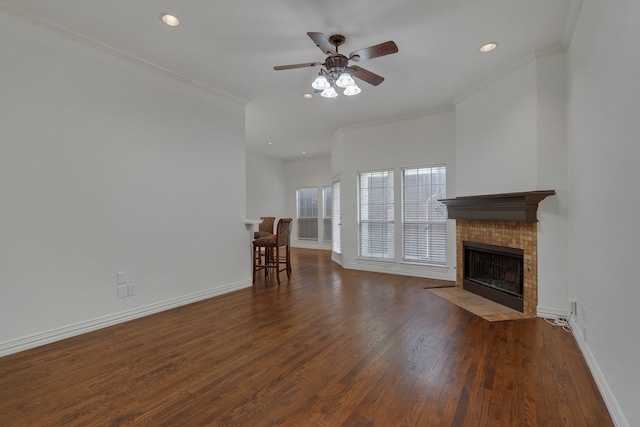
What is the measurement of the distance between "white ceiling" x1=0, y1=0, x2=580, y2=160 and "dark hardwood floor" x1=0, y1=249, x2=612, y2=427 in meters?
2.95

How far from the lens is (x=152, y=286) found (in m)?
3.39

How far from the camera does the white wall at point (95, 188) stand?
246cm

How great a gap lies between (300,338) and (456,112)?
4158mm

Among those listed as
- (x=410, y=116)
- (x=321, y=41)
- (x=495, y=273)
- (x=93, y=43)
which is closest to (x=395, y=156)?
(x=410, y=116)

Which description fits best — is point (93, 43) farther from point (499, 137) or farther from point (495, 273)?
point (495, 273)

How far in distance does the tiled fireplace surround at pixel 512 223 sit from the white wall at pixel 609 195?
0.50m

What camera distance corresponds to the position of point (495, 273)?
3865 mm

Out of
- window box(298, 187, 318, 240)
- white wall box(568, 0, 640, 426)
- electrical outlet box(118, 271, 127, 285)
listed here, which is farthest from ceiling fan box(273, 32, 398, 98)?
window box(298, 187, 318, 240)

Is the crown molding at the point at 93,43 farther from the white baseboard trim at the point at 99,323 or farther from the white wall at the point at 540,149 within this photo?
the white wall at the point at 540,149

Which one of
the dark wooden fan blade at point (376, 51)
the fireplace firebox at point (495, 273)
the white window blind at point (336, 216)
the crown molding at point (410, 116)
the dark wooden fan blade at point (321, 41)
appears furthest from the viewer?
the white window blind at point (336, 216)

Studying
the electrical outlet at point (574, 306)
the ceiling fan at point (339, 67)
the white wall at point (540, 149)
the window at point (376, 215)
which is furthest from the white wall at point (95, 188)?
the electrical outlet at point (574, 306)

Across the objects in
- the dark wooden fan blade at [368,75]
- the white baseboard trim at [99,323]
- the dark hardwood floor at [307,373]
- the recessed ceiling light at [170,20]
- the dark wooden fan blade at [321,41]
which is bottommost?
the dark hardwood floor at [307,373]

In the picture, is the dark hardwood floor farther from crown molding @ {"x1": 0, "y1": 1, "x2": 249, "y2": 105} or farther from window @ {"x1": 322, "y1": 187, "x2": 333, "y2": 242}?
window @ {"x1": 322, "y1": 187, "x2": 333, "y2": 242}

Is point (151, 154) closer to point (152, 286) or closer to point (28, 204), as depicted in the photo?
point (28, 204)
